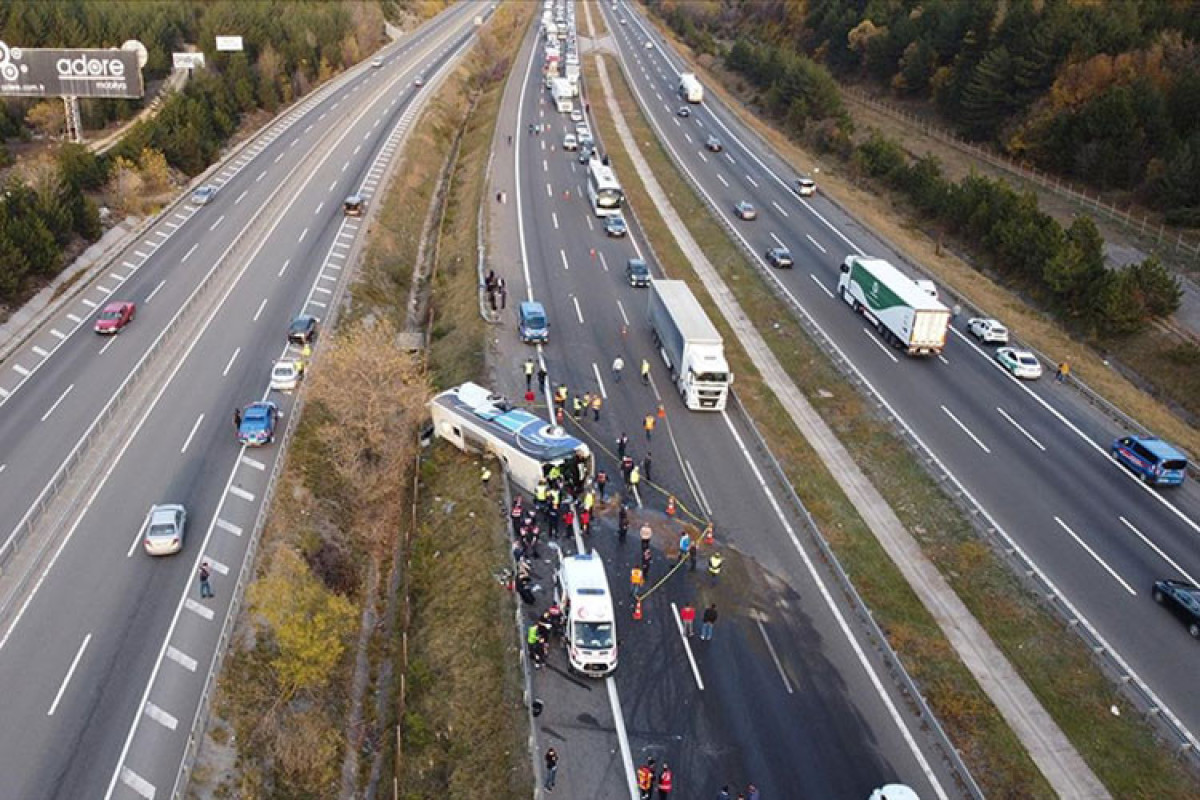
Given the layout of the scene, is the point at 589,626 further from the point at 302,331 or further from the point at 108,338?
the point at 108,338

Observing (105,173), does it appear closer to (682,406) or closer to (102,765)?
(682,406)

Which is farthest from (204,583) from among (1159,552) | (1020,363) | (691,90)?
(691,90)

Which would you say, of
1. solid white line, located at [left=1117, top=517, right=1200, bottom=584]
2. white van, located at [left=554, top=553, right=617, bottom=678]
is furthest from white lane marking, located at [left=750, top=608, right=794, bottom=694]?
solid white line, located at [left=1117, top=517, right=1200, bottom=584]

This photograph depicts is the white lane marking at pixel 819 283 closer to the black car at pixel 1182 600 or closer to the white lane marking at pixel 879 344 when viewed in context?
the white lane marking at pixel 879 344

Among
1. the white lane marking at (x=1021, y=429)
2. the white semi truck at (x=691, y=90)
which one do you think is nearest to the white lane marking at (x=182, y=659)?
the white lane marking at (x=1021, y=429)

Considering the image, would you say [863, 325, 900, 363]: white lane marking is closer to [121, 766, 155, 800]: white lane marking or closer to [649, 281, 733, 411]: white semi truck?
[649, 281, 733, 411]: white semi truck
